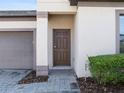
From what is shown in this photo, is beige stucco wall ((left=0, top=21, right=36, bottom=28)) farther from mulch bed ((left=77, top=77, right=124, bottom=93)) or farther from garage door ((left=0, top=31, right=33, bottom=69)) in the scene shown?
mulch bed ((left=77, top=77, right=124, bottom=93))

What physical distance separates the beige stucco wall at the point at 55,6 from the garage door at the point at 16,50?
3720mm

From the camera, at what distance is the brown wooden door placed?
55.9 feet

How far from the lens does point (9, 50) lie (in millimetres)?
17703

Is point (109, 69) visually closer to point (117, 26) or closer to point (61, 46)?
point (117, 26)

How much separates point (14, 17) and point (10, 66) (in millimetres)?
3117

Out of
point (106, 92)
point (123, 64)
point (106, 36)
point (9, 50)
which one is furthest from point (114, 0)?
point (9, 50)

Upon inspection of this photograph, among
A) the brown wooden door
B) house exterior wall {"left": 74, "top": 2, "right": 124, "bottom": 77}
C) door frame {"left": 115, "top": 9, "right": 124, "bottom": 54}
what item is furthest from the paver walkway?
the brown wooden door

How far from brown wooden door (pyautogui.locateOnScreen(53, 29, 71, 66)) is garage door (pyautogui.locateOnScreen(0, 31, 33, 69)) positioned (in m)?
1.61

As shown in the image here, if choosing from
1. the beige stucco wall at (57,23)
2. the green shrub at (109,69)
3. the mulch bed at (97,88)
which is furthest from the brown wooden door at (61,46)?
the green shrub at (109,69)

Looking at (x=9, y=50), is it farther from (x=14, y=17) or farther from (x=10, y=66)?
(x=14, y=17)

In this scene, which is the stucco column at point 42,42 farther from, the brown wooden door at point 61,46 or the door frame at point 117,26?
the door frame at point 117,26

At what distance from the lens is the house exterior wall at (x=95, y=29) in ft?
42.7

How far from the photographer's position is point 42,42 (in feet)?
46.5

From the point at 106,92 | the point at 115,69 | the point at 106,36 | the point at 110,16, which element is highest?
the point at 110,16
